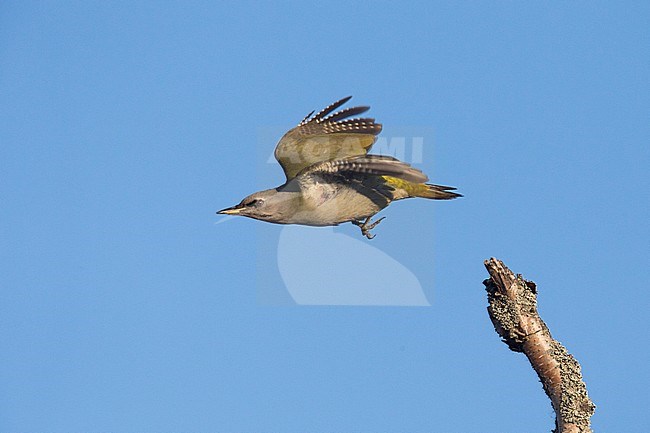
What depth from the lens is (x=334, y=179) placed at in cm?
712

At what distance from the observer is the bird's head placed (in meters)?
7.05

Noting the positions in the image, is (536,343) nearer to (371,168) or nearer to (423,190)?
(423,190)

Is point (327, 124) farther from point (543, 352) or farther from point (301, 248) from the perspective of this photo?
point (543, 352)

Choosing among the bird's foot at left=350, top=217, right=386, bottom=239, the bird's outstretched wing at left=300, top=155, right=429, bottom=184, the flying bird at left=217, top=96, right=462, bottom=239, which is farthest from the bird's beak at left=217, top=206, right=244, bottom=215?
the bird's foot at left=350, top=217, right=386, bottom=239

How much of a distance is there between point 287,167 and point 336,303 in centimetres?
121

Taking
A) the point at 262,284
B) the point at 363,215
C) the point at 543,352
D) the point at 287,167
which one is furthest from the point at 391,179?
the point at 543,352

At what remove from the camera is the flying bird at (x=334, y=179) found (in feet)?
23.0

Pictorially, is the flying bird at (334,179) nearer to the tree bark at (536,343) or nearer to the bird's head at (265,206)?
the bird's head at (265,206)

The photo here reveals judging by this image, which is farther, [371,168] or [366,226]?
[366,226]

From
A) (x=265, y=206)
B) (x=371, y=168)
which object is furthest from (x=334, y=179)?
(x=265, y=206)

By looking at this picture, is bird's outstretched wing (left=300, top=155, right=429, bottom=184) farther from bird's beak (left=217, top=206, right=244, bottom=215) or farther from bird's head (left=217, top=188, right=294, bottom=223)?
bird's beak (left=217, top=206, right=244, bottom=215)

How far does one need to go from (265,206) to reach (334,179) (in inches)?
22.7

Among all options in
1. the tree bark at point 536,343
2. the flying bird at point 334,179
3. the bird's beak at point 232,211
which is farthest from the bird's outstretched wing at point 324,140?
the tree bark at point 536,343

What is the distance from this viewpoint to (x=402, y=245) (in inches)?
309
